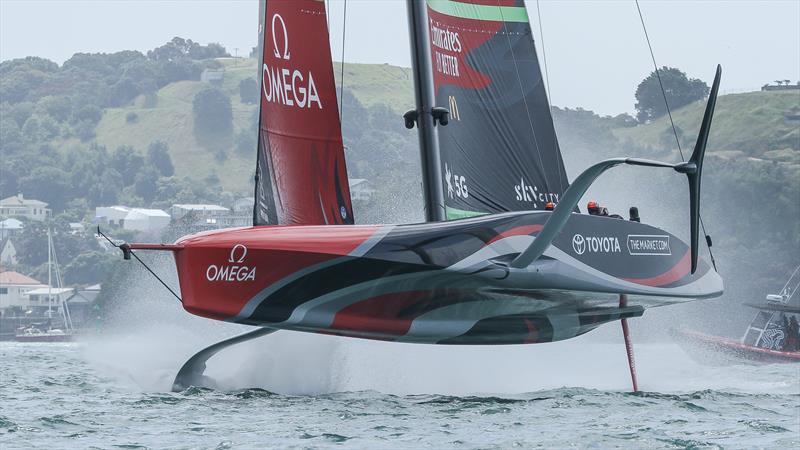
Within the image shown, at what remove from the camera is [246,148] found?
133 metres

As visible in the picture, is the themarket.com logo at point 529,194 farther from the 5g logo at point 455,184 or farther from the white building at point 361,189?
the white building at point 361,189

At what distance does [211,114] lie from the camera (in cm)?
13662

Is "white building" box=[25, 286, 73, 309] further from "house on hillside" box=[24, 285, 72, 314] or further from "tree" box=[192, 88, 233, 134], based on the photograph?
"tree" box=[192, 88, 233, 134]

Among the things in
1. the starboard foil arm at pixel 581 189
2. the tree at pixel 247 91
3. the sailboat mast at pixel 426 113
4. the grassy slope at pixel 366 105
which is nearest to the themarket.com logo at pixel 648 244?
the starboard foil arm at pixel 581 189

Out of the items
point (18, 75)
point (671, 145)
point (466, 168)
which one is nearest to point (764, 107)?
point (671, 145)

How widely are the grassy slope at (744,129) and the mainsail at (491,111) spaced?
54.8 metres

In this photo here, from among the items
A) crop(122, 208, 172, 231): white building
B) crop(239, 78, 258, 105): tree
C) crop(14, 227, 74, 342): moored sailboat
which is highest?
crop(239, 78, 258, 105): tree

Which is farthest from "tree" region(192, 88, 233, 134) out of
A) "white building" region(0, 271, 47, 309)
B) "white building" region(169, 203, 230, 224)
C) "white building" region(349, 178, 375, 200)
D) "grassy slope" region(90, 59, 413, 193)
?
"white building" region(0, 271, 47, 309)

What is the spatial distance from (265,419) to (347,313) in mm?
1443

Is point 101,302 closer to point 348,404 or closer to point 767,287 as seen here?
point 767,287

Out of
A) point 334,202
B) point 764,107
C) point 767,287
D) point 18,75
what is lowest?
point 767,287

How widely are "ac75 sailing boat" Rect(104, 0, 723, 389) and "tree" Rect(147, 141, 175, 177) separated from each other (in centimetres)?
11603

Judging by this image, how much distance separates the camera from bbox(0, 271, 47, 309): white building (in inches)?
2822

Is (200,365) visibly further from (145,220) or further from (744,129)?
(145,220)
